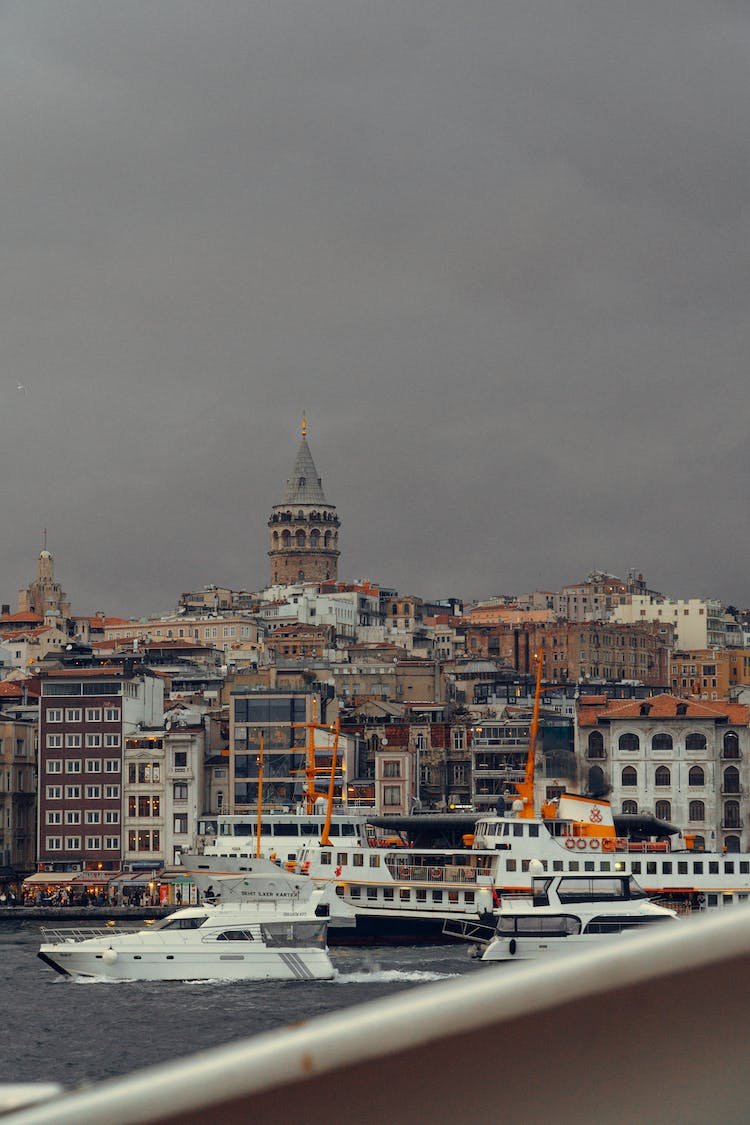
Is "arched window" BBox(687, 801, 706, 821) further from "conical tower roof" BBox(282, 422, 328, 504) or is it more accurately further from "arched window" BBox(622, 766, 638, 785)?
"conical tower roof" BBox(282, 422, 328, 504)

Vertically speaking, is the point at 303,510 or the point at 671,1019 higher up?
the point at 303,510

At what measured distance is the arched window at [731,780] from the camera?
6538cm

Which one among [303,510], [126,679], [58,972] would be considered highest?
[303,510]

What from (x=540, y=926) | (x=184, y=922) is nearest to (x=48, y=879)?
(x=184, y=922)

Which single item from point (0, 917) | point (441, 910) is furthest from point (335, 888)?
point (0, 917)

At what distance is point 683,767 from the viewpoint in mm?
65500

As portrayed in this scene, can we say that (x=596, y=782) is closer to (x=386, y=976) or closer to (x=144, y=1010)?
(x=386, y=976)

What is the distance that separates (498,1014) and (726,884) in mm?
48100

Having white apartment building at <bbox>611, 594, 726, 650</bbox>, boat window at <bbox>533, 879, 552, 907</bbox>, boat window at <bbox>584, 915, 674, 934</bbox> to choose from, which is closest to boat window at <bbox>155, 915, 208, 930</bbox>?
boat window at <bbox>533, 879, 552, 907</bbox>

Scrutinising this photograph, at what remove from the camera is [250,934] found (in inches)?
1438

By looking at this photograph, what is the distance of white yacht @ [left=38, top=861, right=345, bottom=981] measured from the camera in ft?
118

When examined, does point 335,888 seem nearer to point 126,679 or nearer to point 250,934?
point 250,934

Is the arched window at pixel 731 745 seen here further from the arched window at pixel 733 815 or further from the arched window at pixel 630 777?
the arched window at pixel 630 777

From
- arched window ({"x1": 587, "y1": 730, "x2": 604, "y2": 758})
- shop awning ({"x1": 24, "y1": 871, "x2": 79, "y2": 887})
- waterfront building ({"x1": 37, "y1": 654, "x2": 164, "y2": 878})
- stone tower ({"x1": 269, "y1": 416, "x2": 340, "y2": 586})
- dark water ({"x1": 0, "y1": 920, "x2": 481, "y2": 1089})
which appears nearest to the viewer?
dark water ({"x1": 0, "y1": 920, "x2": 481, "y2": 1089})
